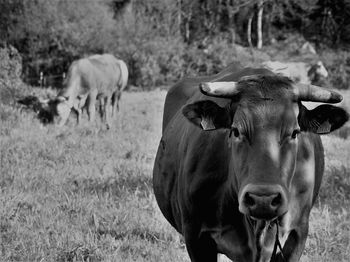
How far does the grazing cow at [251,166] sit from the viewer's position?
129 inches

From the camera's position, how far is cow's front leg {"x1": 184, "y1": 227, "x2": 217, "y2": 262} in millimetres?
4090

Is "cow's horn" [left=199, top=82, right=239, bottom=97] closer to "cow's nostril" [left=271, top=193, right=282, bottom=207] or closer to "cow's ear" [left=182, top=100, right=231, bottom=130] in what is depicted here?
"cow's ear" [left=182, top=100, right=231, bottom=130]

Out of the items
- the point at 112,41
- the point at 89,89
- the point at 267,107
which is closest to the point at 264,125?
the point at 267,107

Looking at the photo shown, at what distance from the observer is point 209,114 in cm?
373

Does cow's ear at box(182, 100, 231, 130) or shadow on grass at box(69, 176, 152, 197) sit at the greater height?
cow's ear at box(182, 100, 231, 130)

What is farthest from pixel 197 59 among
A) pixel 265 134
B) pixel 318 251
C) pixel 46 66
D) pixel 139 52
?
pixel 265 134

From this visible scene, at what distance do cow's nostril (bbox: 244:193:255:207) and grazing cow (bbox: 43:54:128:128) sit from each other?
11.9 metres

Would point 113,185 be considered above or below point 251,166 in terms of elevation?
below

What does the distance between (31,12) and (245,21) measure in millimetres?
24121

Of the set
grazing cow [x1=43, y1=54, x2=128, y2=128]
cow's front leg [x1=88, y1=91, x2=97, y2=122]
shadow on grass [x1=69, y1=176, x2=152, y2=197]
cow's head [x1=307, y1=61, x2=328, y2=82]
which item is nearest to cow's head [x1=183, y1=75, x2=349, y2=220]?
shadow on grass [x1=69, y1=176, x2=152, y2=197]

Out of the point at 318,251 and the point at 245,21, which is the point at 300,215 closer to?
the point at 318,251

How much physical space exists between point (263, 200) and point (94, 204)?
400 cm

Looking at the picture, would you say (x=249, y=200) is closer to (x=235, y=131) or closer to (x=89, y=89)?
(x=235, y=131)

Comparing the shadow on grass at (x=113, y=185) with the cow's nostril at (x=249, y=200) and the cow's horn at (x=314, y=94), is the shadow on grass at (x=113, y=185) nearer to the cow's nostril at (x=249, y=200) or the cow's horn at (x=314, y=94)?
the cow's horn at (x=314, y=94)
